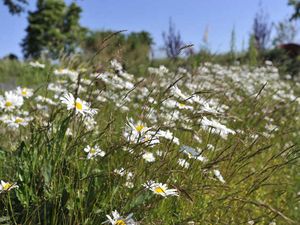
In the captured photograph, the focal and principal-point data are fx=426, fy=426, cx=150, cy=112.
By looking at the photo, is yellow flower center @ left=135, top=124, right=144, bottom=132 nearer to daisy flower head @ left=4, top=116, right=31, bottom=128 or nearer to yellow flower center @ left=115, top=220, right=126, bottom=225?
yellow flower center @ left=115, top=220, right=126, bottom=225

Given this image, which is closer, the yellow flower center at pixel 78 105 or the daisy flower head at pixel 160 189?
the daisy flower head at pixel 160 189

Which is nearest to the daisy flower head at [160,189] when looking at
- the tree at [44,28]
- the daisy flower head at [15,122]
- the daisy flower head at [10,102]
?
the daisy flower head at [15,122]

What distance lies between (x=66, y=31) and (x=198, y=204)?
33483 millimetres

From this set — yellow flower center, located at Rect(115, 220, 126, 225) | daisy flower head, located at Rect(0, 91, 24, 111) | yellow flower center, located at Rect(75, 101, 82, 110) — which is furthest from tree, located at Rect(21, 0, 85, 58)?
yellow flower center, located at Rect(115, 220, 126, 225)

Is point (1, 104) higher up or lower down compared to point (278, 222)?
higher up

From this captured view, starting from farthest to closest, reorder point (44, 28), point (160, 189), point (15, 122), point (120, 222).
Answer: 1. point (44, 28)
2. point (15, 122)
3. point (160, 189)
4. point (120, 222)

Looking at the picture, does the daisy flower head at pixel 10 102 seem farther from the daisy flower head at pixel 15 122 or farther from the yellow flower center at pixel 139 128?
the yellow flower center at pixel 139 128

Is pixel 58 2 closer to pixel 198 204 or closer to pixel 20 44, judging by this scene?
pixel 20 44

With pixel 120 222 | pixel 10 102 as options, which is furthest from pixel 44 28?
pixel 120 222

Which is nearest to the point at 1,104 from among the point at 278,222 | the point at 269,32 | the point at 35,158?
the point at 35,158

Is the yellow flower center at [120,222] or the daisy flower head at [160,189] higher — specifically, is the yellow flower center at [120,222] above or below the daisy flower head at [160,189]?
below

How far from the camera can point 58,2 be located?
A: 32469 mm

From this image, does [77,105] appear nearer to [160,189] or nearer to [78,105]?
[78,105]

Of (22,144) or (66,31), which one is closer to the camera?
(22,144)
